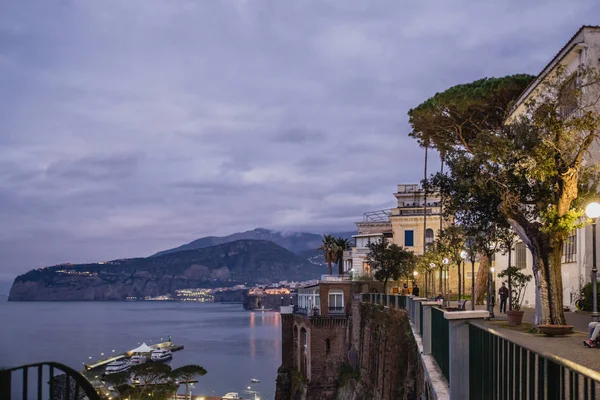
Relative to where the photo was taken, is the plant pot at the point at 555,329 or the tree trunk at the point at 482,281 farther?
the tree trunk at the point at 482,281

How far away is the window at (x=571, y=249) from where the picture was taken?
81.9 feet

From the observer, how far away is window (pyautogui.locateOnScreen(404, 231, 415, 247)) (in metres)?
59.4

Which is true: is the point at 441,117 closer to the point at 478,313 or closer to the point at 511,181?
the point at 511,181

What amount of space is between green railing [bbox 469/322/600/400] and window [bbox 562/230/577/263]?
63.8 feet

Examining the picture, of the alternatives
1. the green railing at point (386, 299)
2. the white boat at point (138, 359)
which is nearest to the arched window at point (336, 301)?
the green railing at point (386, 299)

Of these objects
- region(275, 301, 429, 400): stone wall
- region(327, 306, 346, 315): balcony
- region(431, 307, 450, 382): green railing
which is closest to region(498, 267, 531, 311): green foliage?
region(275, 301, 429, 400): stone wall

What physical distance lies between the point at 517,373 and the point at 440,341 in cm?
580

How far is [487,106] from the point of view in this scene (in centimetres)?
3152

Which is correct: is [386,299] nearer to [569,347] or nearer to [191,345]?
[569,347]

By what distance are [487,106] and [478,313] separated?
26.0 meters

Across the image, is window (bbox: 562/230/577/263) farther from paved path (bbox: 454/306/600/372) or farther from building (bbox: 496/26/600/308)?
paved path (bbox: 454/306/600/372)

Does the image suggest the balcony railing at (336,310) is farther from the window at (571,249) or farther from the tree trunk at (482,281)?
the window at (571,249)

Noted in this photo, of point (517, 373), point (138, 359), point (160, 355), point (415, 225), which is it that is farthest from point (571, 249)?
point (160, 355)

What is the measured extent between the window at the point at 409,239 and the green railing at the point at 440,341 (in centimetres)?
4751
